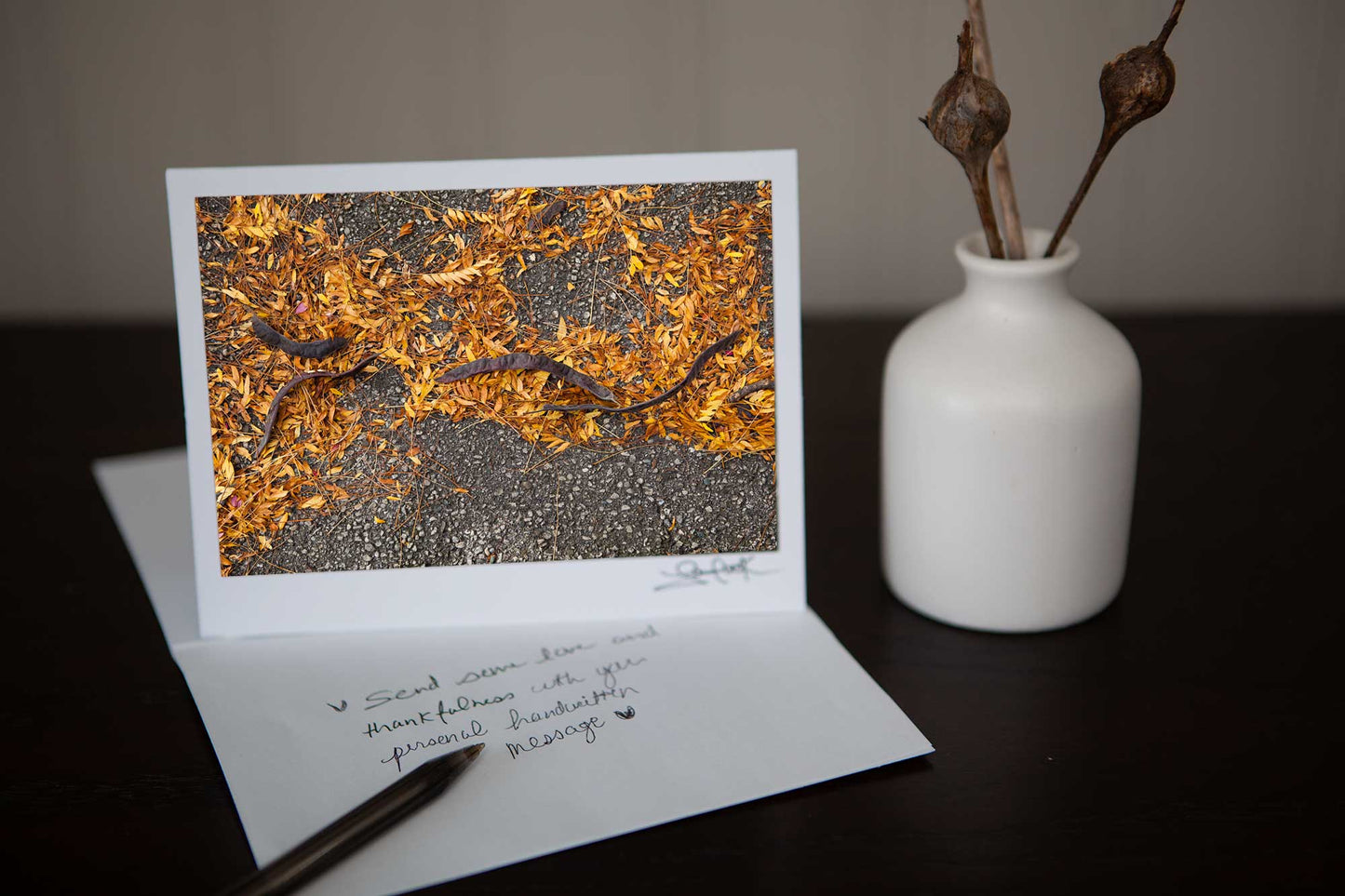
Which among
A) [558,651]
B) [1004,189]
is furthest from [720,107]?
[558,651]

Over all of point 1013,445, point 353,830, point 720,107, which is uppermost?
point 720,107

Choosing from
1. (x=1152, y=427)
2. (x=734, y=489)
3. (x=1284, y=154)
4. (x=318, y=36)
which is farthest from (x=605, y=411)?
(x=1284, y=154)

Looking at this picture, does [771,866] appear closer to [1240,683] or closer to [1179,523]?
[1240,683]

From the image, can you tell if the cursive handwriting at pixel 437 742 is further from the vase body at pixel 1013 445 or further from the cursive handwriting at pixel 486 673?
the vase body at pixel 1013 445

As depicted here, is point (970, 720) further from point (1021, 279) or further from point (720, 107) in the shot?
point (720, 107)

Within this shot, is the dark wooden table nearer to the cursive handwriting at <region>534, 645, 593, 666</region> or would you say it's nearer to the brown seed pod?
the cursive handwriting at <region>534, 645, 593, 666</region>
